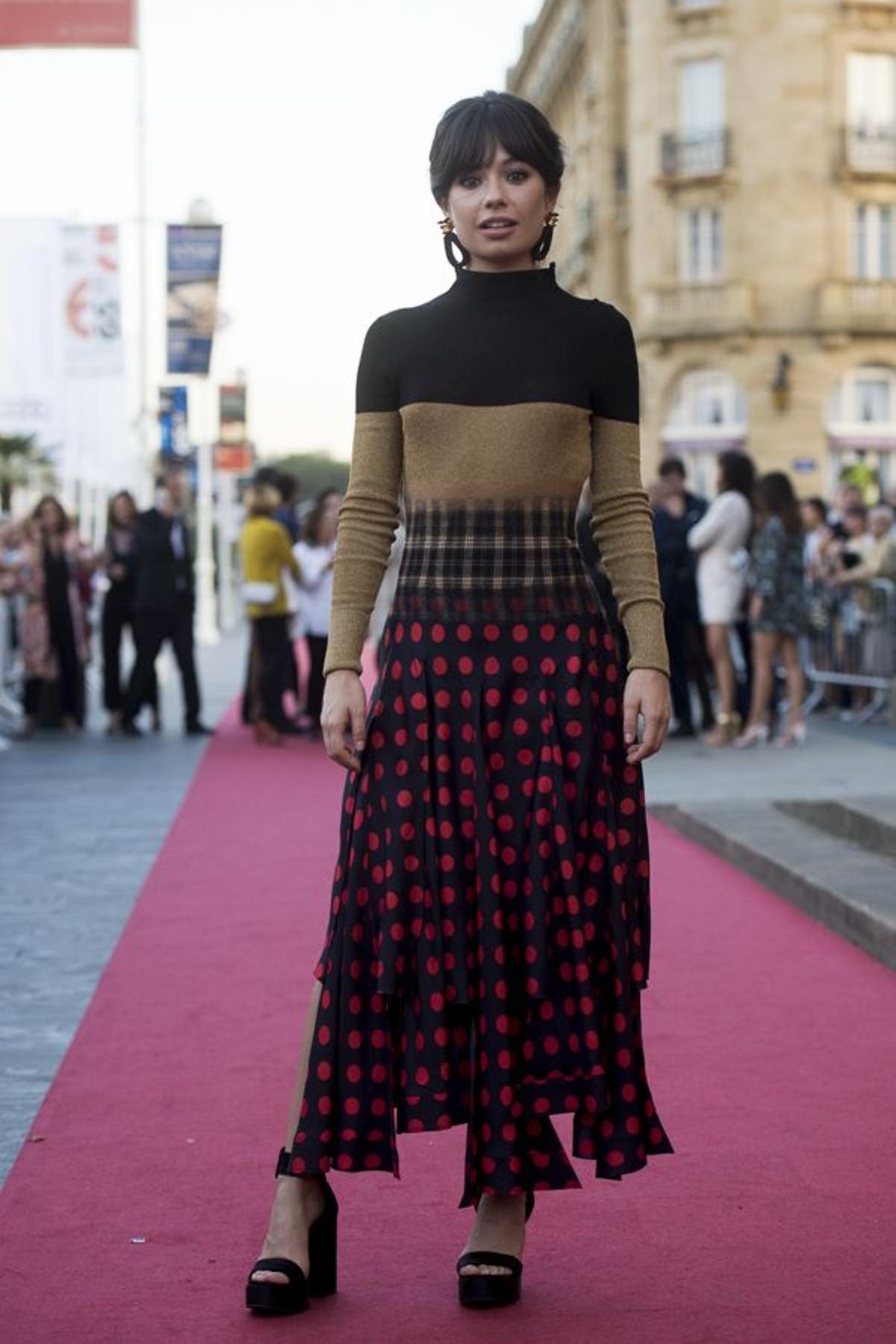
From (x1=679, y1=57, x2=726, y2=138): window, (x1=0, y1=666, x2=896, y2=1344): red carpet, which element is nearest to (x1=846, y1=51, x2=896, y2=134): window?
(x1=679, y1=57, x2=726, y2=138): window

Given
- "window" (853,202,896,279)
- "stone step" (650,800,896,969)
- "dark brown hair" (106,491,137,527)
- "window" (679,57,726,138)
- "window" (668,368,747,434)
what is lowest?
"stone step" (650,800,896,969)

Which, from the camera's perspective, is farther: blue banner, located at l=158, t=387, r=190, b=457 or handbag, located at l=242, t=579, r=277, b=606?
blue banner, located at l=158, t=387, r=190, b=457

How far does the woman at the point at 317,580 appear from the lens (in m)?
18.1

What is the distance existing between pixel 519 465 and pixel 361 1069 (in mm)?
1050

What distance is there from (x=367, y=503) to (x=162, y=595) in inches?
586

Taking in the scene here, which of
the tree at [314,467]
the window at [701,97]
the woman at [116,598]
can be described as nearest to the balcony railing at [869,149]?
the window at [701,97]

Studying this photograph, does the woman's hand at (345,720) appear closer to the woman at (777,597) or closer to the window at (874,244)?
the woman at (777,597)

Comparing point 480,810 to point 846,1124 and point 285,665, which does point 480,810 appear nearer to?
point 846,1124

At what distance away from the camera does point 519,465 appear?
13.6 feet

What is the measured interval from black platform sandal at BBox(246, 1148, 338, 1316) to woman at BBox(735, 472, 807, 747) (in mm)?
11886

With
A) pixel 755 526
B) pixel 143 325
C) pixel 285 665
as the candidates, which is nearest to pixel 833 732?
pixel 755 526

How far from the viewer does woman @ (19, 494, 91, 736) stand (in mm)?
19438

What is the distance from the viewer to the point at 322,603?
18.2 meters

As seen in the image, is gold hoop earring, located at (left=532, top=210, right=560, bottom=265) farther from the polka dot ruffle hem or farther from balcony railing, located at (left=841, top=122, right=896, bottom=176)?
balcony railing, located at (left=841, top=122, right=896, bottom=176)
